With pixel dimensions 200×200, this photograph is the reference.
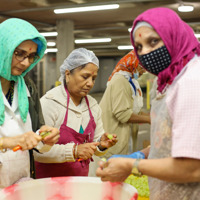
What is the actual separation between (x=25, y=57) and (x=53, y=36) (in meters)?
11.9

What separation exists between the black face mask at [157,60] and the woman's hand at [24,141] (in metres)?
0.62

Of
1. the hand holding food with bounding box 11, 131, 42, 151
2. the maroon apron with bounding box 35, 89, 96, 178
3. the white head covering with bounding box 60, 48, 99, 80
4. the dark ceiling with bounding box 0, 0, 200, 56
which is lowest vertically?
the maroon apron with bounding box 35, 89, 96, 178

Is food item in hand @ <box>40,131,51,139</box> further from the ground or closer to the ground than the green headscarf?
closer to the ground

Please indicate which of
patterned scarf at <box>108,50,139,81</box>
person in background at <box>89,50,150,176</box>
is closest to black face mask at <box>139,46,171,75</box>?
person in background at <box>89,50,150,176</box>

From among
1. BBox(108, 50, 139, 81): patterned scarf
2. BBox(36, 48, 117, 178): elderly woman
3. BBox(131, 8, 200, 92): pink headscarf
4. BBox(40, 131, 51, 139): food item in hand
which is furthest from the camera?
BBox(108, 50, 139, 81): patterned scarf

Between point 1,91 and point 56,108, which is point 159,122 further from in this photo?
point 56,108

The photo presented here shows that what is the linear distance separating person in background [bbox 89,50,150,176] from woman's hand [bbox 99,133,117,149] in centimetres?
116

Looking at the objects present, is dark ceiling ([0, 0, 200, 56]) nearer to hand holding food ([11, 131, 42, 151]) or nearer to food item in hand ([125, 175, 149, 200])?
food item in hand ([125, 175, 149, 200])

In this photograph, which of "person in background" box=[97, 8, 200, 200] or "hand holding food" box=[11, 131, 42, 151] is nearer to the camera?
"person in background" box=[97, 8, 200, 200]

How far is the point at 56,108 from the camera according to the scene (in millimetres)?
2148

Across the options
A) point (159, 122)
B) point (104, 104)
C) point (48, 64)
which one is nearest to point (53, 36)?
point (48, 64)

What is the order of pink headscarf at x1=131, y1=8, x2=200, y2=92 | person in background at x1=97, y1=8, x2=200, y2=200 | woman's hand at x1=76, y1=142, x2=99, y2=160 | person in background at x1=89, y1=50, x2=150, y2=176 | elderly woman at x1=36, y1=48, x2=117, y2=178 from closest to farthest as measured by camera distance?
1. person in background at x1=97, y1=8, x2=200, y2=200
2. pink headscarf at x1=131, y1=8, x2=200, y2=92
3. woman's hand at x1=76, y1=142, x2=99, y2=160
4. elderly woman at x1=36, y1=48, x2=117, y2=178
5. person in background at x1=89, y1=50, x2=150, y2=176

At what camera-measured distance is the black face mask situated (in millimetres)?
1208

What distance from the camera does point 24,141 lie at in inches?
56.2
